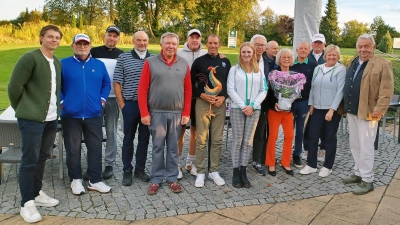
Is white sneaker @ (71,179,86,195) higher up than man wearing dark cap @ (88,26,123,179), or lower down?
lower down

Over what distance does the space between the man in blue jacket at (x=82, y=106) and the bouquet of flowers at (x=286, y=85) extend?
2192 mm

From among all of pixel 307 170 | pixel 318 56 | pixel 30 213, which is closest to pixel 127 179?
pixel 30 213

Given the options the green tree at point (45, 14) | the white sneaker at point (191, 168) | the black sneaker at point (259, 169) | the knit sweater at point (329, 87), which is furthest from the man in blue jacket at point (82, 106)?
the green tree at point (45, 14)

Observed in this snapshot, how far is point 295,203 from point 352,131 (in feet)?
4.55

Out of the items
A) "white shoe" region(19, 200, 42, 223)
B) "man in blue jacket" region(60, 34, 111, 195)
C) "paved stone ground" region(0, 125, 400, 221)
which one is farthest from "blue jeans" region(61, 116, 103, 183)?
"white shoe" region(19, 200, 42, 223)

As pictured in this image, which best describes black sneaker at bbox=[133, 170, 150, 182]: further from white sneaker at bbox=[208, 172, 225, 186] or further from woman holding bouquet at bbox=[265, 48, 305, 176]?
woman holding bouquet at bbox=[265, 48, 305, 176]

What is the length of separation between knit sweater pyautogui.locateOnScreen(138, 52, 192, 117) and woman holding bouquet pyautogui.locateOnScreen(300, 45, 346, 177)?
1976 millimetres

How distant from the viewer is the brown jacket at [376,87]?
4137 mm

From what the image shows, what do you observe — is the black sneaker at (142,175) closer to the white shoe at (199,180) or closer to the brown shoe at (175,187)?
the brown shoe at (175,187)

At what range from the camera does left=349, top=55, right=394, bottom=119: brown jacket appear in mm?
4137

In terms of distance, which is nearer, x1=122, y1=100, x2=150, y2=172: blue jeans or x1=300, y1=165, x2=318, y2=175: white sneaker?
x1=122, y1=100, x2=150, y2=172: blue jeans

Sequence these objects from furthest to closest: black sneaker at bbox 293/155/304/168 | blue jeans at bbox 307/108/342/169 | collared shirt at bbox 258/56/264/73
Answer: black sneaker at bbox 293/155/304/168 < blue jeans at bbox 307/108/342/169 < collared shirt at bbox 258/56/264/73

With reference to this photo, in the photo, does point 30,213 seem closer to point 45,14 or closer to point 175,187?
point 175,187

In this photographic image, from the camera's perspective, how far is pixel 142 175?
4.68m
